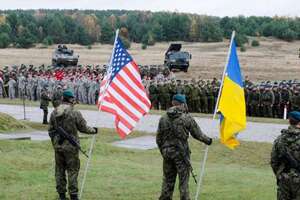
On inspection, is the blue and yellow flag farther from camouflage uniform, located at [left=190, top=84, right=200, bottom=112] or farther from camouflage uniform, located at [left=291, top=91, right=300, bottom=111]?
camouflage uniform, located at [left=190, top=84, right=200, bottom=112]

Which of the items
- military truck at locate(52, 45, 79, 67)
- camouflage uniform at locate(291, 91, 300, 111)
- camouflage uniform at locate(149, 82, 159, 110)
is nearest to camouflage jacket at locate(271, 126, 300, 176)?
camouflage uniform at locate(291, 91, 300, 111)

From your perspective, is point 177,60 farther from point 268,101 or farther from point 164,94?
point 268,101

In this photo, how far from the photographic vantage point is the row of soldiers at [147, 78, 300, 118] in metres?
27.1

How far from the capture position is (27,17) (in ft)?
373

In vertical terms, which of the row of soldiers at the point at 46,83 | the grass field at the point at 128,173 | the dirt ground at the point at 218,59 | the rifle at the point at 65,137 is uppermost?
the rifle at the point at 65,137

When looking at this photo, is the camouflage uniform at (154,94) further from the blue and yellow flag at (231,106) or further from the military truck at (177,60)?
the military truck at (177,60)

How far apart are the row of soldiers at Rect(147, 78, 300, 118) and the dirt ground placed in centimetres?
2129

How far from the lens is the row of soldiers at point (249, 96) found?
27.1 m

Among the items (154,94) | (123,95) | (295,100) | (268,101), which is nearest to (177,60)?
(154,94)

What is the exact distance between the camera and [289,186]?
28.3 feet

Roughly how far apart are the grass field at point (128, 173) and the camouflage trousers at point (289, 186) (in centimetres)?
274

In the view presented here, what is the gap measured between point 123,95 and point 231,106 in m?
1.95

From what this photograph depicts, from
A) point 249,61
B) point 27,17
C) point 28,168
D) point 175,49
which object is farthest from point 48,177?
point 27,17

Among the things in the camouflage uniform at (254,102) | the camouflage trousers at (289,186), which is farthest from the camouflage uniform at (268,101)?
the camouflage trousers at (289,186)
